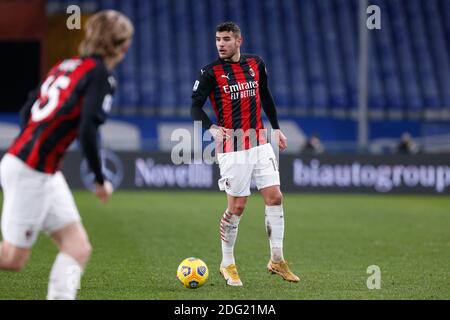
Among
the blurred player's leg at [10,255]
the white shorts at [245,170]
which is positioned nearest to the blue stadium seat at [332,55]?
the white shorts at [245,170]

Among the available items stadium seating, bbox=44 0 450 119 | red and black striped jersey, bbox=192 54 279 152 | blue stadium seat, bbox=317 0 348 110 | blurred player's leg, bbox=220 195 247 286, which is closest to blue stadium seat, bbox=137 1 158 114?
stadium seating, bbox=44 0 450 119

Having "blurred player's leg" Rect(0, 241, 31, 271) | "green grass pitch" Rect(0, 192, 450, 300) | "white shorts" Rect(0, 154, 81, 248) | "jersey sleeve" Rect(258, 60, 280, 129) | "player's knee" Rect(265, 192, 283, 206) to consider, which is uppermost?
"jersey sleeve" Rect(258, 60, 280, 129)

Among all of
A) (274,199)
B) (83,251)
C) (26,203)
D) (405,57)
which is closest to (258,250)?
(274,199)

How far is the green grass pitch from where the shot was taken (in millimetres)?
8836

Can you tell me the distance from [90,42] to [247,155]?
133 inches

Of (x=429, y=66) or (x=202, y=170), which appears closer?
(x=202, y=170)

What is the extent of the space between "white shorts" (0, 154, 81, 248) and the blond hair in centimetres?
92

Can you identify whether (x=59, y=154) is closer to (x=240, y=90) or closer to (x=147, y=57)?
(x=240, y=90)

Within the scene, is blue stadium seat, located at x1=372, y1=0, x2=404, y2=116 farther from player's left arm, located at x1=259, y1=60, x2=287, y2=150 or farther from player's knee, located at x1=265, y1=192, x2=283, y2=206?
player's knee, located at x1=265, y1=192, x2=283, y2=206

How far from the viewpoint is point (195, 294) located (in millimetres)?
8516

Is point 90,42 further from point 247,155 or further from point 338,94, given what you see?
point 338,94

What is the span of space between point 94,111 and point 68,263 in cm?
103

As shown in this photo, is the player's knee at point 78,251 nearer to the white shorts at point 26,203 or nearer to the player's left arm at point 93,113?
the white shorts at point 26,203

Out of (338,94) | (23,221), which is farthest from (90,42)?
(338,94)
